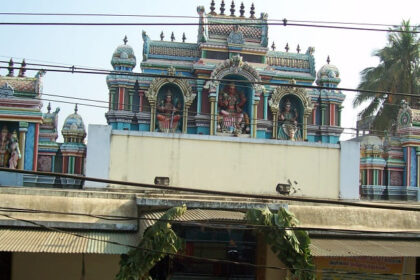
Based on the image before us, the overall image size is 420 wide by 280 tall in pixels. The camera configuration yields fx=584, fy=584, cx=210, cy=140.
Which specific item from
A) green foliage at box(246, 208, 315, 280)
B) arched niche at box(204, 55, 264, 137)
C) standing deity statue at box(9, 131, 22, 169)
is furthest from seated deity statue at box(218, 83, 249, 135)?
green foliage at box(246, 208, 315, 280)

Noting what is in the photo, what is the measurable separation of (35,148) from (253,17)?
38.2 feet

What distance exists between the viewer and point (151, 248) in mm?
10914

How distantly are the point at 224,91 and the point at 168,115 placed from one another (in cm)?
256

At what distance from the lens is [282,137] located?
24906 millimetres

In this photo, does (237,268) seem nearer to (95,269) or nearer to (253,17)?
(95,269)

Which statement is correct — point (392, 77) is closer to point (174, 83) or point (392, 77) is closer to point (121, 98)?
point (174, 83)

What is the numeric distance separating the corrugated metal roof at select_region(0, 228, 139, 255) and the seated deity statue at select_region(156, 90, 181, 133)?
478 inches

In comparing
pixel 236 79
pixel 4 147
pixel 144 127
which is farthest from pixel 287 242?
pixel 144 127

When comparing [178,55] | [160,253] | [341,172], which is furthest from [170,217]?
[178,55]

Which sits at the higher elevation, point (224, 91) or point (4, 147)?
point (224, 91)

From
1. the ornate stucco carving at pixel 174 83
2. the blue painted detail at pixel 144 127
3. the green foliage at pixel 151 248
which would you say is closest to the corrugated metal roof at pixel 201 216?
the green foliage at pixel 151 248

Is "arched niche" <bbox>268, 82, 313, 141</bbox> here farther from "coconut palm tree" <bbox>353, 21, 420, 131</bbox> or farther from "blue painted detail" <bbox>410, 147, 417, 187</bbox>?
"coconut palm tree" <bbox>353, 21, 420, 131</bbox>

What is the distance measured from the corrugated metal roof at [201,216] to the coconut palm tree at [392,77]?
61.0 feet

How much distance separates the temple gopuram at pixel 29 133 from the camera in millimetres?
19344
